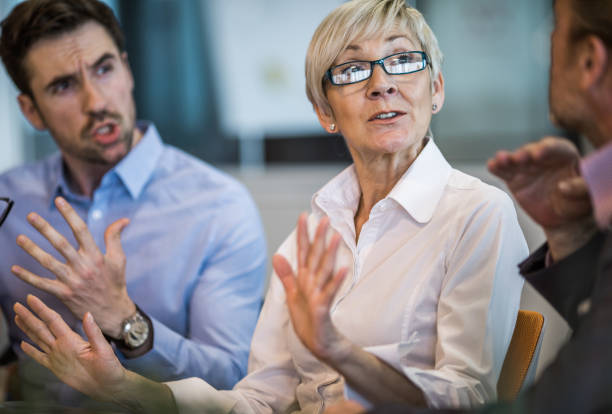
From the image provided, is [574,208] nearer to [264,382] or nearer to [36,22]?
[264,382]

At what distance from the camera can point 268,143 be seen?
2508 mm

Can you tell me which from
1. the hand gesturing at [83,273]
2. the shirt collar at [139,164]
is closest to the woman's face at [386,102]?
the hand gesturing at [83,273]

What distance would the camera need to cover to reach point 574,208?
32.0 inches

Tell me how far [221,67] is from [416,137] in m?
1.62

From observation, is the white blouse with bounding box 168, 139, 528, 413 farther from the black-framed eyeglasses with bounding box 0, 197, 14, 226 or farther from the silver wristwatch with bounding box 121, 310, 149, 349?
the black-framed eyeglasses with bounding box 0, 197, 14, 226

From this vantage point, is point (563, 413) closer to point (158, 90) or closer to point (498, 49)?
point (498, 49)

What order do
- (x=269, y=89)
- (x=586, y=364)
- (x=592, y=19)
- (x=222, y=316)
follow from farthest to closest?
(x=269, y=89) < (x=222, y=316) < (x=592, y=19) < (x=586, y=364)

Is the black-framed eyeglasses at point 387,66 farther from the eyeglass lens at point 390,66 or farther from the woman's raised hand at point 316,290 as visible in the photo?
the woman's raised hand at point 316,290

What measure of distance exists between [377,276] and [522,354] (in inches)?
11.0

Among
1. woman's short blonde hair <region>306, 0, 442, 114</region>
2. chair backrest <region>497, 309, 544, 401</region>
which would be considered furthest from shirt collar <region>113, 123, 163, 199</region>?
chair backrest <region>497, 309, 544, 401</region>

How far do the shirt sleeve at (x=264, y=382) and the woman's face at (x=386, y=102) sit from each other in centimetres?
30

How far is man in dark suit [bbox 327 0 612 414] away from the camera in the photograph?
640mm

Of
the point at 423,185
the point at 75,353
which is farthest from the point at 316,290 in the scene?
the point at 75,353

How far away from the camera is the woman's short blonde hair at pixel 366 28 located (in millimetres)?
1026
